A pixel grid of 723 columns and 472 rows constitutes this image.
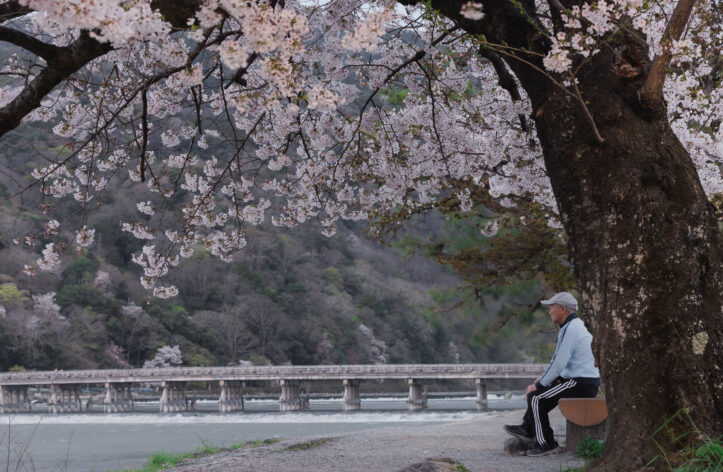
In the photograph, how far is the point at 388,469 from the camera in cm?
458

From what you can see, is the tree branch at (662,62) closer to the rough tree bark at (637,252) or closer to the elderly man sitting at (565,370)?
the rough tree bark at (637,252)

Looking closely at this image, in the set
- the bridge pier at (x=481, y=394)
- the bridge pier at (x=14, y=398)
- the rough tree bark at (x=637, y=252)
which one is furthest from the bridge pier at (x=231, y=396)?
the rough tree bark at (x=637, y=252)

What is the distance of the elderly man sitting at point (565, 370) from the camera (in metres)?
4.42

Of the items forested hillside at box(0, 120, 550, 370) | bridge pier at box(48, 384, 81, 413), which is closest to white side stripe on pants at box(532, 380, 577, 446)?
forested hillside at box(0, 120, 550, 370)

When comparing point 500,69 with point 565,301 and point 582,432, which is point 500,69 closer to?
point 565,301

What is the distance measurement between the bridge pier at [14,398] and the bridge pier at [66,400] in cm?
148

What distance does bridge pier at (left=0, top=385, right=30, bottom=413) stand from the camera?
97.0 ft

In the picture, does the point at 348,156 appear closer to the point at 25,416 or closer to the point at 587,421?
the point at 587,421

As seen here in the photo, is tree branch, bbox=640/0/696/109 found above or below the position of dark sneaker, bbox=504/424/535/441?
above

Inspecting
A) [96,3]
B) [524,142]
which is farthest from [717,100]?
[96,3]

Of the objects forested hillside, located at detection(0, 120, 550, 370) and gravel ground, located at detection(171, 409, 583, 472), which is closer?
gravel ground, located at detection(171, 409, 583, 472)

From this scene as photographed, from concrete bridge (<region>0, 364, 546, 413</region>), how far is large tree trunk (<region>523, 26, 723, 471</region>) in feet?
90.1

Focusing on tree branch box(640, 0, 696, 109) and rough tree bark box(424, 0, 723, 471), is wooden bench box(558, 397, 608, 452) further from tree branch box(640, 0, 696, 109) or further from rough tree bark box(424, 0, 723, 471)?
tree branch box(640, 0, 696, 109)

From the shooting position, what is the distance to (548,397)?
453 centimetres
